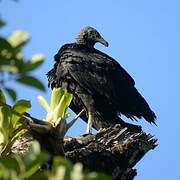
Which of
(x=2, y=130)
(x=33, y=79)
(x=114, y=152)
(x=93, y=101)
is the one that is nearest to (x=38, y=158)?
(x=33, y=79)

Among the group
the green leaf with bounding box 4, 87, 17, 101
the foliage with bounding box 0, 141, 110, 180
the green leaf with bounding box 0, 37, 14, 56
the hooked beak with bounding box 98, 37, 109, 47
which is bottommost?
the foliage with bounding box 0, 141, 110, 180

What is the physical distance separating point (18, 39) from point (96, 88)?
240 inches

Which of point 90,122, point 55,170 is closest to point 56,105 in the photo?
point 90,122

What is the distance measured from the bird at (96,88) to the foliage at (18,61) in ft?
19.3

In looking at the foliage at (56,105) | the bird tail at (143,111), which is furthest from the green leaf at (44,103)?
the bird tail at (143,111)

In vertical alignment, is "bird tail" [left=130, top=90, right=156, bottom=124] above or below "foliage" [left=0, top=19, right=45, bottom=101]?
above

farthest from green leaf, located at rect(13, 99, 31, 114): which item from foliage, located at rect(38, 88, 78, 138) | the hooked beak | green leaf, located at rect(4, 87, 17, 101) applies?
the hooked beak

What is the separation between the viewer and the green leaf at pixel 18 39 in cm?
113

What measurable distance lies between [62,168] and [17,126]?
9.39ft

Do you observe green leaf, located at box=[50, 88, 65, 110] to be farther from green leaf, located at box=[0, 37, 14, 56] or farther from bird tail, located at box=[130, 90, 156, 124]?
green leaf, located at box=[0, 37, 14, 56]

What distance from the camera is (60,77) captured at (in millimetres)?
7270

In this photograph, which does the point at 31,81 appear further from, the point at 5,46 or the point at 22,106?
the point at 22,106

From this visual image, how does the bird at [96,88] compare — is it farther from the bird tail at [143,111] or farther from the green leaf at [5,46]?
the green leaf at [5,46]

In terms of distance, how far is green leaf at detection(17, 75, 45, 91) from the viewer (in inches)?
44.8
